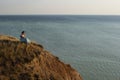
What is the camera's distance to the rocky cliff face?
21800 millimetres

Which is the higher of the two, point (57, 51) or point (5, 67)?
point (5, 67)

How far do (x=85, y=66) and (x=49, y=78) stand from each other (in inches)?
949

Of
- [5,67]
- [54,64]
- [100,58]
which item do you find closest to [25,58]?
[5,67]

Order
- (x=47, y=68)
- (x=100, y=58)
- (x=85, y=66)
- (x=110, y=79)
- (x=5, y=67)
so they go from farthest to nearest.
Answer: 1. (x=100, y=58)
2. (x=85, y=66)
3. (x=110, y=79)
4. (x=47, y=68)
5. (x=5, y=67)

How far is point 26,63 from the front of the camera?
74.6ft

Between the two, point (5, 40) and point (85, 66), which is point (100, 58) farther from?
point (5, 40)

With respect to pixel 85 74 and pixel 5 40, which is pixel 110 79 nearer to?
pixel 85 74

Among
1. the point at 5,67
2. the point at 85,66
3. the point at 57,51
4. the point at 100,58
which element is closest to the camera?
the point at 5,67

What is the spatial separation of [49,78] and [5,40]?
6.22 metres

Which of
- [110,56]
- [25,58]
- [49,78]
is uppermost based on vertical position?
[25,58]

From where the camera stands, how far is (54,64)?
1001 inches

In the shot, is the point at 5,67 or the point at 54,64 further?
the point at 54,64

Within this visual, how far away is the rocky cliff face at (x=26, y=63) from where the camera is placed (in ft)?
71.5

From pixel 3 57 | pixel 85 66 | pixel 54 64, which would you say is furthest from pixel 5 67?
pixel 85 66
